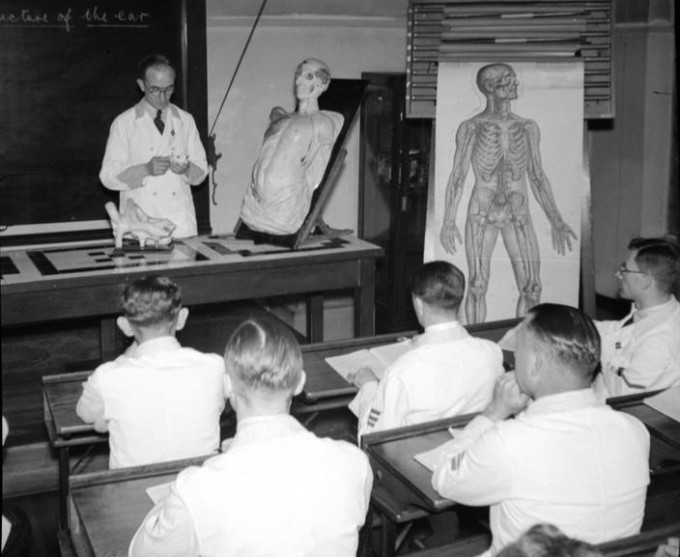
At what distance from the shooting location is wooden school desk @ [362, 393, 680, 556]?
2627mm

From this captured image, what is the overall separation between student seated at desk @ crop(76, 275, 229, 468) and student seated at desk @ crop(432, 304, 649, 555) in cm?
89

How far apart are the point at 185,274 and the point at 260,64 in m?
2.01

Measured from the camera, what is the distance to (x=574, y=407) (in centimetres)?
229

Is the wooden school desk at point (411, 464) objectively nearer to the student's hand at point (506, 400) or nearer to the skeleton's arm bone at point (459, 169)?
the student's hand at point (506, 400)

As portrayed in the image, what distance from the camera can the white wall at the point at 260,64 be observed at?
19.3 ft

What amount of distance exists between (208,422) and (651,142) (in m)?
4.56

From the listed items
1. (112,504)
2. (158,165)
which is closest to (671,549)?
(112,504)

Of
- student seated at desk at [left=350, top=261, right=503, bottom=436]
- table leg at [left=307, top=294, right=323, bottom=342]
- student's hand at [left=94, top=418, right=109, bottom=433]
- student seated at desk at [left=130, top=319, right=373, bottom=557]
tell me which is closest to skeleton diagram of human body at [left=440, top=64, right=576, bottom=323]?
table leg at [left=307, top=294, right=323, bottom=342]

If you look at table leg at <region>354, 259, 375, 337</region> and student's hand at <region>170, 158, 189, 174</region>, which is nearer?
student's hand at <region>170, 158, 189, 174</region>

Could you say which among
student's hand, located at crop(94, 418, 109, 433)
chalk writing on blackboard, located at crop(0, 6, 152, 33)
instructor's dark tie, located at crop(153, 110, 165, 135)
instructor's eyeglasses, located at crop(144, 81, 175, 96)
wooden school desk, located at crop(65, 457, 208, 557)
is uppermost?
chalk writing on blackboard, located at crop(0, 6, 152, 33)

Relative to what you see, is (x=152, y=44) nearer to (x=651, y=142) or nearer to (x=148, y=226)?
(x=148, y=226)

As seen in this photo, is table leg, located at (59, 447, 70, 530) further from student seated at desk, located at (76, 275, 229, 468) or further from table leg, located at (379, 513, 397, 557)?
table leg, located at (379, 513, 397, 557)

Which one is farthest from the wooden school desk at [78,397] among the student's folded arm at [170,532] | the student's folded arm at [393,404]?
the student's folded arm at [170,532]

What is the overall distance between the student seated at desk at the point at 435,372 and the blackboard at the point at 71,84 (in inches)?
121
